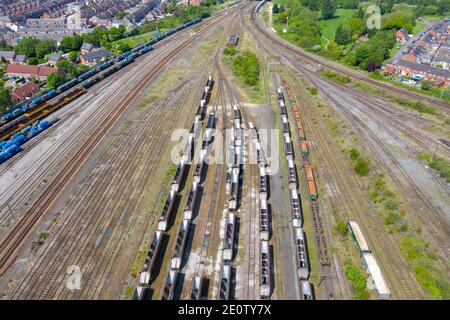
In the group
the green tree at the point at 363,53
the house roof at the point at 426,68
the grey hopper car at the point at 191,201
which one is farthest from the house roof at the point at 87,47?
the house roof at the point at 426,68

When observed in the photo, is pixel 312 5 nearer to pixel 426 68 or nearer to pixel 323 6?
pixel 323 6

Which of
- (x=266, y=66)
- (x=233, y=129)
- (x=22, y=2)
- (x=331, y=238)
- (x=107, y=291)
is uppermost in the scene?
(x=22, y=2)

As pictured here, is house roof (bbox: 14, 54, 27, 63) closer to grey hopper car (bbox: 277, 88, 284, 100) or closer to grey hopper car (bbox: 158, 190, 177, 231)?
grey hopper car (bbox: 277, 88, 284, 100)

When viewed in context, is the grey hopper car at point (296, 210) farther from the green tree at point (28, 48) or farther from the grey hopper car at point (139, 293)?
the green tree at point (28, 48)

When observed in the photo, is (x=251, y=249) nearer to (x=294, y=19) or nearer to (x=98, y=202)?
(x=98, y=202)
